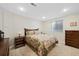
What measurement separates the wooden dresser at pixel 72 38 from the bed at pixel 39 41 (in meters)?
0.24

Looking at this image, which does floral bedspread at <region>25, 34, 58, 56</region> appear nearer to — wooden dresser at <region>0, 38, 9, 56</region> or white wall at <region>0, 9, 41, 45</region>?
white wall at <region>0, 9, 41, 45</region>

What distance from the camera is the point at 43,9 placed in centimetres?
178

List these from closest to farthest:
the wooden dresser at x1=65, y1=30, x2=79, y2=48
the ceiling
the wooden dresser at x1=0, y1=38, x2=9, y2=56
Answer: the wooden dresser at x1=0, y1=38, x2=9, y2=56 → the ceiling → the wooden dresser at x1=65, y1=30, x2=79, y2=48

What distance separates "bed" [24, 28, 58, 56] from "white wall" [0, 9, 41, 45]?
10 cm

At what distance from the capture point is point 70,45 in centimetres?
185

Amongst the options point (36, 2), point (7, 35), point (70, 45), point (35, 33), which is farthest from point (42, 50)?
point (36, 2)

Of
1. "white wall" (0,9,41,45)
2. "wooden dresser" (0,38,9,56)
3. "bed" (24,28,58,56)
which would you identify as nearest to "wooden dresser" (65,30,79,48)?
"bed" (24,28,58,56)

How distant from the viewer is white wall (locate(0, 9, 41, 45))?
5.63 feet

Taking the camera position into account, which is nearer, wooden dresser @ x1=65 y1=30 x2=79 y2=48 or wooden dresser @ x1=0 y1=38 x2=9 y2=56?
wooden dresser @ x1=0 y1=38 x2=9 y2=56

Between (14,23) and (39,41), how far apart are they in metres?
0.60

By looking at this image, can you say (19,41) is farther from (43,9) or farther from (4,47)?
(43,9)

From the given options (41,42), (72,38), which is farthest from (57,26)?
(41,42)

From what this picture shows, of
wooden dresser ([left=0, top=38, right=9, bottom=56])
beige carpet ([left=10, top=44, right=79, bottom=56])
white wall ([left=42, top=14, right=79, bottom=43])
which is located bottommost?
beige carpet ([left=10, top=44, right=79, bottom=56])

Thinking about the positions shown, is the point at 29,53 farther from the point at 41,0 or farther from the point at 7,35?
the point at 41,0
